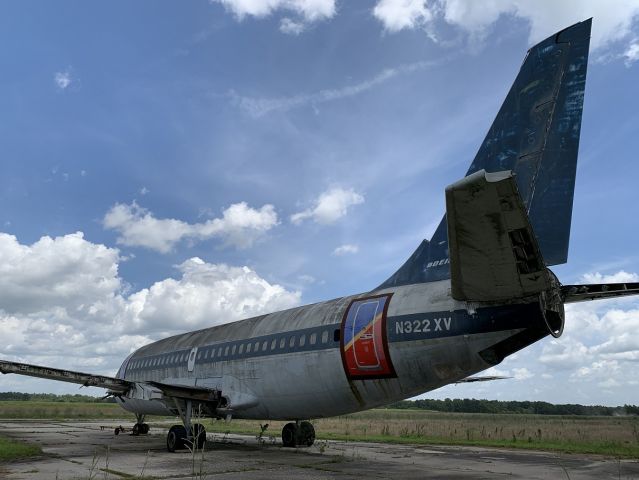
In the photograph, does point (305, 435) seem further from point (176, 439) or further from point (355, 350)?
point (355, 350)

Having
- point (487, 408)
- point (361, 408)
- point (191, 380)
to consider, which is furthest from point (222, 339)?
point (487, 408)

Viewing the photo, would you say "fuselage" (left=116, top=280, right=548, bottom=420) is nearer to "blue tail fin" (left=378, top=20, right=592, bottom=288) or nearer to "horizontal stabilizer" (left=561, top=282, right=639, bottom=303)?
"horizontal stabilizer" (left=561, top=282, right=639, bottom=303)

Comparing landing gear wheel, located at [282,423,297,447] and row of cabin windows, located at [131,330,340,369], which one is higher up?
row of cabin windows, located at [131,330,340,369]

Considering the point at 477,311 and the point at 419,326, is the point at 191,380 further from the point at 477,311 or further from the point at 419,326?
the point at 477,311

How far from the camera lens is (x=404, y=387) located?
1177 centimetres

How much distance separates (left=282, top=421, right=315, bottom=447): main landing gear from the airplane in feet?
7.79

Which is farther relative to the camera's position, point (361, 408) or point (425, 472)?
point (361, 408)

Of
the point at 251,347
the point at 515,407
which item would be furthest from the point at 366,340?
the point at 515,407

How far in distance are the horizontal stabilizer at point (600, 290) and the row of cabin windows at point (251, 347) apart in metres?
5.62

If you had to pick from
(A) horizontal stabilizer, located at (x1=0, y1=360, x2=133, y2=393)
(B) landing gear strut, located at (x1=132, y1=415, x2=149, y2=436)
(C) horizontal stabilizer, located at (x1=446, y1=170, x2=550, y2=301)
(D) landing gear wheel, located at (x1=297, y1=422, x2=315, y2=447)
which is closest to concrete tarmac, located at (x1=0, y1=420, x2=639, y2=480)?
(D) landing gear wheel, located at (x1=297, y1=422, x2=315, y2=447)

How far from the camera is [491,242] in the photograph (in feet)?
23.9

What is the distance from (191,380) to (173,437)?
3590mm

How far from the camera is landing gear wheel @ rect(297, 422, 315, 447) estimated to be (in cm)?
1778

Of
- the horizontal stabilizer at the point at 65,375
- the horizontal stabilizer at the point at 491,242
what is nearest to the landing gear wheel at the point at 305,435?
the horizontal stabilizer at the point at 65,375
